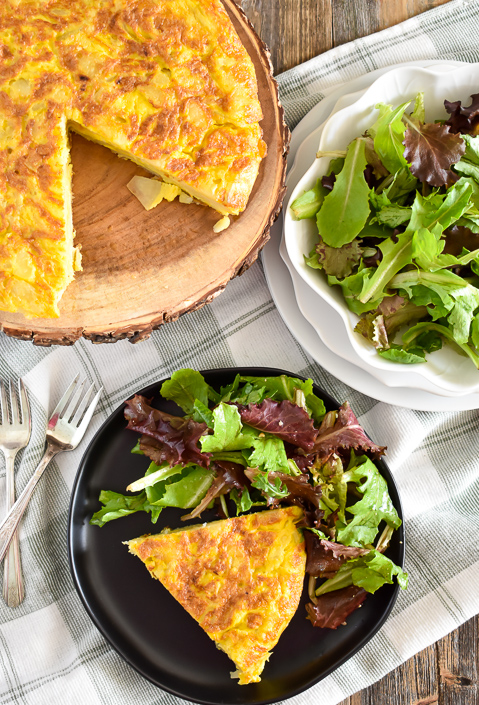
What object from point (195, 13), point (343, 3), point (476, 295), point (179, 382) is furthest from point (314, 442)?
point (343, 3)

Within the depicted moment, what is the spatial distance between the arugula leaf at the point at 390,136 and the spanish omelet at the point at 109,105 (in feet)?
1.55

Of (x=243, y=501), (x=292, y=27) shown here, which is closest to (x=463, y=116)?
(x=292, y=27)

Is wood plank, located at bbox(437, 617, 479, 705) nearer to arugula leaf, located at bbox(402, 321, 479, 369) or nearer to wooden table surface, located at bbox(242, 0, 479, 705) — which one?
wooden table surface, located at bbox(242, 0, 479, 705)

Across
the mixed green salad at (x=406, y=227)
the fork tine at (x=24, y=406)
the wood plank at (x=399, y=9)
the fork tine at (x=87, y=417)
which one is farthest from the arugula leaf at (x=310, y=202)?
the fork tine at (x=24, y=406)

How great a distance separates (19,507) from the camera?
2682mm

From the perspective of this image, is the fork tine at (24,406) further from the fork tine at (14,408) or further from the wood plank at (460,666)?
the wood plank at (460,666)

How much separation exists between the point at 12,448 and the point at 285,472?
1.31 meters

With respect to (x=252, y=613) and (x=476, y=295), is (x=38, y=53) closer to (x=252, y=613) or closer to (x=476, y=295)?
(x=476, y=295)

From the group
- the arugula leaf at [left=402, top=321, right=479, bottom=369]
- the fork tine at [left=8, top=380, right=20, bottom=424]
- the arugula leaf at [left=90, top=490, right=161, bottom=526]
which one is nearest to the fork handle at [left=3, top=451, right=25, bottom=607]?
the fork tine at [left=8, top=380, right=20, bottom=424]

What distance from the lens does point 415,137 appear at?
7.47 feet

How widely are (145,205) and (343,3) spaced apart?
151 cm

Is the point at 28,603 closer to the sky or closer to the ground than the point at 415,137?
closer to the ground

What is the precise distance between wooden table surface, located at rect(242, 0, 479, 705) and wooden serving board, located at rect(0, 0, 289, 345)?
0.52 metres

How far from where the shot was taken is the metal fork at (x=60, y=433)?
2.67 m
